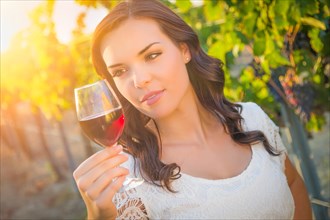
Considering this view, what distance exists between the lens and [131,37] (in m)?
2.02

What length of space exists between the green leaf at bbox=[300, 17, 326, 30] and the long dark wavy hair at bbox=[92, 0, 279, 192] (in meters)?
0.66

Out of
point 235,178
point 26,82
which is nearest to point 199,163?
point 235,178

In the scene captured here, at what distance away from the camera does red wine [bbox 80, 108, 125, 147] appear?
1692 mm

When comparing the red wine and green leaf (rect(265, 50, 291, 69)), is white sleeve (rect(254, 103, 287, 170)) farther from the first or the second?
the red wine

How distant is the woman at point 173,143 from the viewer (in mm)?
2010

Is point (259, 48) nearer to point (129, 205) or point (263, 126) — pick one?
point (263, 126)

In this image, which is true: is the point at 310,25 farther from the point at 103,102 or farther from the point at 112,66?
the point at 103,102

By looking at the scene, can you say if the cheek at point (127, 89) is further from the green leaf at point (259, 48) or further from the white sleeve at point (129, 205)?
the green leaf at point (259, 48)

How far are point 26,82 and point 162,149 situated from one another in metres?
7.07

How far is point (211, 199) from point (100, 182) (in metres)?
0.74

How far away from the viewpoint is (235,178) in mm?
2105

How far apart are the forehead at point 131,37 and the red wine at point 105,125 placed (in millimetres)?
408

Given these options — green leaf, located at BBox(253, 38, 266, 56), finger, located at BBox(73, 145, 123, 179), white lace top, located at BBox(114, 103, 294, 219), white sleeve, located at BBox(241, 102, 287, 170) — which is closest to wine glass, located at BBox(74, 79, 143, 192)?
finger, located at BBox(73, 145, 123, 179)

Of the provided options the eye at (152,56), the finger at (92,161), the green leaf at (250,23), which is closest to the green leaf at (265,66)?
the green leaf at (250,23)
